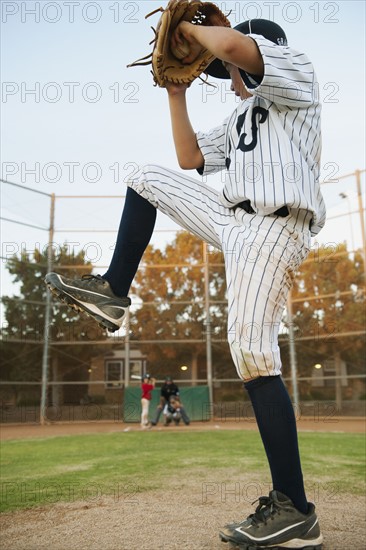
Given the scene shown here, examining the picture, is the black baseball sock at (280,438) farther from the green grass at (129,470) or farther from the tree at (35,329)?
the tree at (35,329)

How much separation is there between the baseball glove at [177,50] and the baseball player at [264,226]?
1.9 inches

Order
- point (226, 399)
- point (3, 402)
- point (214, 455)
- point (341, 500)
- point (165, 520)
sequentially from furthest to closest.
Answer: point (226, 399), point (3, 402), point (214, 455), point (341, 500), point (165, 520)

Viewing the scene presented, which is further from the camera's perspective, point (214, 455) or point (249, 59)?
point (214, 455)

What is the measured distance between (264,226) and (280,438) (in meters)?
0.78

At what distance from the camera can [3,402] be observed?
14.4 m

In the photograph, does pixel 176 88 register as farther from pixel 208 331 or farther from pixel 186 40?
pixel 208 331

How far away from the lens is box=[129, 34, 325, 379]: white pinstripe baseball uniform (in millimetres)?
1816

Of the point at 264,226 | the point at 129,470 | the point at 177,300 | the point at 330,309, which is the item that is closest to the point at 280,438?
the point at 264,226

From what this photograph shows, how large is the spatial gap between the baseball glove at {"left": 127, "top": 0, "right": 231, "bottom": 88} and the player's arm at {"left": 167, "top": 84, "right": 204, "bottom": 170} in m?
0.06

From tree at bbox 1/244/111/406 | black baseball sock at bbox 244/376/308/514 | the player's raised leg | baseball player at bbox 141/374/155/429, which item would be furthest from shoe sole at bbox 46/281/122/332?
tree at bbox 1/244/111/406

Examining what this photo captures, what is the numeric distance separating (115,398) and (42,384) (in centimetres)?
226

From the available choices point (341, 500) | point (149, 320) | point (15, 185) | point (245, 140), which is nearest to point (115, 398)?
point (149, 320)

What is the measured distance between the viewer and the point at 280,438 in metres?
1.84

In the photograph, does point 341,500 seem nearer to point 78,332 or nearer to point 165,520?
point 165,520
